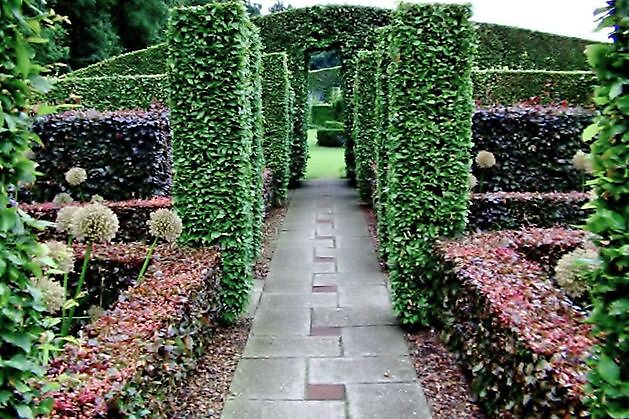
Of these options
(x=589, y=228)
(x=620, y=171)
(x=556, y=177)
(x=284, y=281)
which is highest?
(x=620, y=171)

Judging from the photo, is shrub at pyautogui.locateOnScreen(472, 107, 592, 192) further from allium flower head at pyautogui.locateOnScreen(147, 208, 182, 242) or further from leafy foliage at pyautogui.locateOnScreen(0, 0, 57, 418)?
leafy foliage at pyautogui.locateOnScreen(0, 0, 57, 418)

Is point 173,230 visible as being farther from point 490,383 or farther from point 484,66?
point 484,66

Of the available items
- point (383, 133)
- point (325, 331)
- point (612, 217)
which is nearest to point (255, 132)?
point (383, 133)

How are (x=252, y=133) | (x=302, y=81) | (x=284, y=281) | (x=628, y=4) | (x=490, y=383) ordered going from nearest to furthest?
(x=628, y=4), (x=490, y=383), (x=252, y=133), (x=284, y=281), (x=302, y=81)

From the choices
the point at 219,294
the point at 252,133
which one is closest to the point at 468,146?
the point at 252,133

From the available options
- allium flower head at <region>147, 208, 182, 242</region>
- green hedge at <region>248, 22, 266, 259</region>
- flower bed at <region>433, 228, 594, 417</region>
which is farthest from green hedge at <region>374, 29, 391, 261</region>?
allium flower head at <region>147, 208, 182, 242</region>

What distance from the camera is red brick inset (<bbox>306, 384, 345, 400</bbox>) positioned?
406 centimetres

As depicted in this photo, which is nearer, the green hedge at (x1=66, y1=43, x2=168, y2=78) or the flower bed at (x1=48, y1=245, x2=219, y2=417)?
the flower bed at (x1=48, y1=245, x2=219, y2=417)

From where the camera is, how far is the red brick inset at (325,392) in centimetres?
406

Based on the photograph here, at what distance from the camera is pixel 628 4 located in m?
1.78

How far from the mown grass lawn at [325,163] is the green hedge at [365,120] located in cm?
460

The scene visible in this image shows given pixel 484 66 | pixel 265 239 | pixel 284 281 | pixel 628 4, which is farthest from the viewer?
pixel 484 66

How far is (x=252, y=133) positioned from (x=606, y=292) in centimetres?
427

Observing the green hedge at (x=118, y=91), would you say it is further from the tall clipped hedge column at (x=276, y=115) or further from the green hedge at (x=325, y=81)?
the green hedge at (x=325, y=81)
